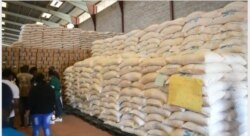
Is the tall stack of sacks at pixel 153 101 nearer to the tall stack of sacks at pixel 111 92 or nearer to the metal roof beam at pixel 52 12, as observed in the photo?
the tall stack of sacks at pixel 111 92

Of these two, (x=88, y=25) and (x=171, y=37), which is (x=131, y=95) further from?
(x=88, y=25)

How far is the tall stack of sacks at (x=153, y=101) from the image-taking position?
4113 millimetres

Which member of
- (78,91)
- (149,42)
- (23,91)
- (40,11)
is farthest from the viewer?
(40,11)

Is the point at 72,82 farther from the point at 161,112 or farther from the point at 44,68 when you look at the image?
the point at 161,112

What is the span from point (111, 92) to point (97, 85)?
0.62 meters

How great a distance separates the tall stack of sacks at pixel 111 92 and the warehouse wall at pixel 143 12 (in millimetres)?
3115

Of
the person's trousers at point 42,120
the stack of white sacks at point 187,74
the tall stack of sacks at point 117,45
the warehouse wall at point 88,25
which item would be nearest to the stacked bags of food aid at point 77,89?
the tall stack of sacks at point 117,45

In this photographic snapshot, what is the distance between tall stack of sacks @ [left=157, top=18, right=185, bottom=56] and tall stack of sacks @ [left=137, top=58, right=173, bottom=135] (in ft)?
1.46

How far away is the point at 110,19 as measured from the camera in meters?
12.6

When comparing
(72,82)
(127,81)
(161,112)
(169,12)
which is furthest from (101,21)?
(161,112)

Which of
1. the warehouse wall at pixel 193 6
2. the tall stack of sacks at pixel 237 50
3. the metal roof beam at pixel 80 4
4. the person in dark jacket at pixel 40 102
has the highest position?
the metal roof beam at pixel 80 4

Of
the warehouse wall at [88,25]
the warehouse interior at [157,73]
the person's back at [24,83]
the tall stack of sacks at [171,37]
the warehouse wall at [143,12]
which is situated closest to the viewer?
the warehouse interior at [157,73]

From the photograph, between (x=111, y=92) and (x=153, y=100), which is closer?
(x=153, y=100)

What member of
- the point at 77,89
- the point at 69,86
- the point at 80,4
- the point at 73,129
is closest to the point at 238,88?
the point at 73,129
